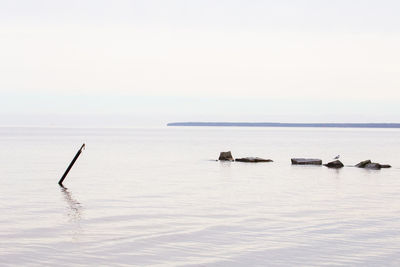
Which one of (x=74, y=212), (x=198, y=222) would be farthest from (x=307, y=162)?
(x=198, y=222)

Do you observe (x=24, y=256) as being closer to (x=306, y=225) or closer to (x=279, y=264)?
(x=279, y=264)

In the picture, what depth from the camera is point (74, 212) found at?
2738 centimetres

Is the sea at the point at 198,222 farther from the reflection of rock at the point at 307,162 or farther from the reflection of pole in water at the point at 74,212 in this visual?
the reflection of rock at the point at 307,162

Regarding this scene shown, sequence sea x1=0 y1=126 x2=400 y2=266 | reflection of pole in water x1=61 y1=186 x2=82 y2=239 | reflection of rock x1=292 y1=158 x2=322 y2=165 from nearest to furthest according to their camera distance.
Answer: sea x1=0 y1=126 x2=400 y2=266
reflection of pole in water x1=61 y1=186 x2=82 y2=239
reflection of rock x1=292 y1=158 x2=322 y2=165

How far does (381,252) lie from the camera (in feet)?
60.3

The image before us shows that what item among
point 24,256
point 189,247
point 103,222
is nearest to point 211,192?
point 103,222

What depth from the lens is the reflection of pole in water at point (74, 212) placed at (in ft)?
72.5

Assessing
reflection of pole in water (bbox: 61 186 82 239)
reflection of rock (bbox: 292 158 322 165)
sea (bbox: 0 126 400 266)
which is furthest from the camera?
reflection of rock (bbox: 292 158 322 165)

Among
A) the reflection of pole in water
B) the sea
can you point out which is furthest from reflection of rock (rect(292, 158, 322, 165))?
the reflection of pole in water

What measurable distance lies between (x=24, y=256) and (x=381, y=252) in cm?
1060

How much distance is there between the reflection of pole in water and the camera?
72.5 ft

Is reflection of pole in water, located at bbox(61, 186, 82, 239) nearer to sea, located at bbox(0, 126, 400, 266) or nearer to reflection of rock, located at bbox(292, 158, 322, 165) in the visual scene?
sea, located at bbox(0, 126, 400, 266)

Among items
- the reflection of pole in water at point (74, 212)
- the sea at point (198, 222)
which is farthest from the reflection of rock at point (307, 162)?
the reflection of pole in water at point (74, 212)

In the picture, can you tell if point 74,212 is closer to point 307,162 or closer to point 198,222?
point 198,222
